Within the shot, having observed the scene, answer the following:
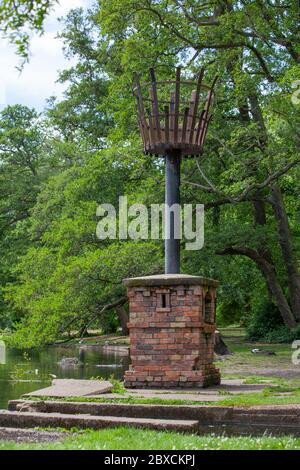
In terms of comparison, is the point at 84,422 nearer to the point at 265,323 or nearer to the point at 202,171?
the point at 202,171

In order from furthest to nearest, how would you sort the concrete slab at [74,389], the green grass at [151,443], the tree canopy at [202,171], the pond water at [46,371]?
the tree canopy at [202,171] → the pond water at [46,371] → the concrete slab at [74,389] → the green grass at [151,443]

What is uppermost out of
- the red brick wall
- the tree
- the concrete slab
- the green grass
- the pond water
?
the tree

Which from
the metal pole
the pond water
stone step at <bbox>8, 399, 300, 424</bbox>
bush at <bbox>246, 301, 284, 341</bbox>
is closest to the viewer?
stone step at <bbox>8, 399, 300, 424</bbox>

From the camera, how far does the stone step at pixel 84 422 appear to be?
8.99m

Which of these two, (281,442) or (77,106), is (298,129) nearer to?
(281,442)

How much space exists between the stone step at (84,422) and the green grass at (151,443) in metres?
0.90

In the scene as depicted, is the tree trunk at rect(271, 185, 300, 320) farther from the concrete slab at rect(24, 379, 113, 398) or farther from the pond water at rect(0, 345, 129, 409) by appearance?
the concrete slab at rect(24, 379, 113, 398)

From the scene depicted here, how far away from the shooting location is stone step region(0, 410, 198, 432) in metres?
8.99

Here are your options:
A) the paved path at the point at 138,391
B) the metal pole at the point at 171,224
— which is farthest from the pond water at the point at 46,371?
the metal pole at the point at 171,224

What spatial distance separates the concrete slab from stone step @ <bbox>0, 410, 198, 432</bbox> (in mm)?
1339

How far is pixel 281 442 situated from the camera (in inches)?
297

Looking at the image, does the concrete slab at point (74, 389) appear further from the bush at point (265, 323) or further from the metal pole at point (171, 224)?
the bush at point (265, 323)

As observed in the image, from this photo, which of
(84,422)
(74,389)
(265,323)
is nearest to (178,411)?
(84,422)

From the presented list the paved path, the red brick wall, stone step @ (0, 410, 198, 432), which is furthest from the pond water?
stone step @ (0, 410, 198, 432)
